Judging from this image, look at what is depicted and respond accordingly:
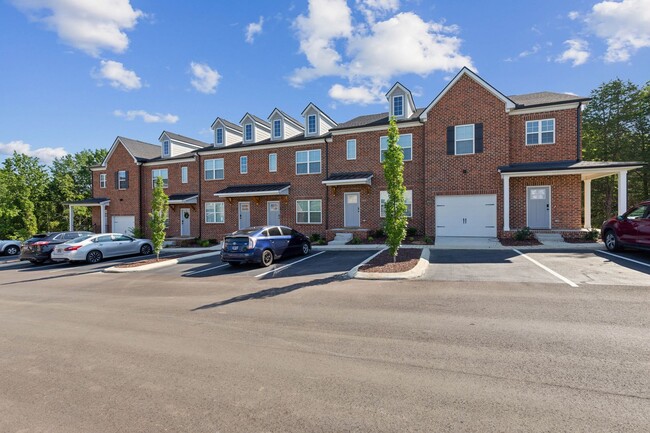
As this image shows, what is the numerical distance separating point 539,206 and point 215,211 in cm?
2162

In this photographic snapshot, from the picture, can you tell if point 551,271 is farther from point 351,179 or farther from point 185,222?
point 185,222

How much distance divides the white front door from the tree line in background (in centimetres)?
2199

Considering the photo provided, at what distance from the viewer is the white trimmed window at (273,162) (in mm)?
24297

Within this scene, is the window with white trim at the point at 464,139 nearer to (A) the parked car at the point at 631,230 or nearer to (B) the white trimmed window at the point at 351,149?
(B) the white trimmed window at the point at 351,149

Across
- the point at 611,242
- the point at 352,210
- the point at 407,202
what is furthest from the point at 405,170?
the point at 611,242

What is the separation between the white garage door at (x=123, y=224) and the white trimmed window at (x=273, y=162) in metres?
14.0

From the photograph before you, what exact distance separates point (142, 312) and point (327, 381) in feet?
18.1

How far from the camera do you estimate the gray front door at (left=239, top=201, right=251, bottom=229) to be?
81.5 ft

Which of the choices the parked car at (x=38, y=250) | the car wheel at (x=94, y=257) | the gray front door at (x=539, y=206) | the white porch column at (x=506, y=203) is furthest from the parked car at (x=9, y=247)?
the gray front door at (x=539, y=206)

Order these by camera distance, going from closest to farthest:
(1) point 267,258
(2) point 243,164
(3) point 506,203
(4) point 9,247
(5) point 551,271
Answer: (5) point 551,271 → (1) point 267,258 → (3) point 506,203 → (4) point 9,247 → (2) point 243,164

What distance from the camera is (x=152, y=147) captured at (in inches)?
1287

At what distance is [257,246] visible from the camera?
12953mm

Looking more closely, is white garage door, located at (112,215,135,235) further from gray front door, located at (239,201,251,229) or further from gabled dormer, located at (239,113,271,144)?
gabled dormer, located at (239,113,271,144)

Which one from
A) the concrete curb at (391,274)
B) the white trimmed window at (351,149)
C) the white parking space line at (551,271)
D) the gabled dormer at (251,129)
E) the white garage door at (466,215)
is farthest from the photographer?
the gabled dormer at (251,129)
